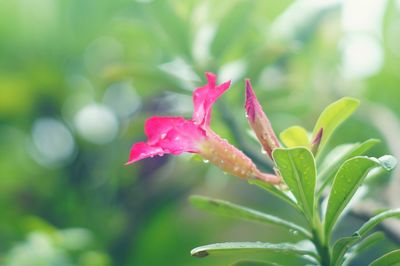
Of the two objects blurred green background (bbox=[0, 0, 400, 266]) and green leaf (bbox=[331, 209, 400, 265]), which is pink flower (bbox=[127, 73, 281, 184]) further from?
blurred green background (bbox=[0, 0, 400, 266])

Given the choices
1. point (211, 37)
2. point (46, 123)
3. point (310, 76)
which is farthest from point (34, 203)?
point (310, 76)

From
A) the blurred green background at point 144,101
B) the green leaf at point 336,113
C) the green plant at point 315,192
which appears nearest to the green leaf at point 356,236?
the green plant at point 315,192

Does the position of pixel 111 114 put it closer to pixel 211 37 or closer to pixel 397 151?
pixel 211 37

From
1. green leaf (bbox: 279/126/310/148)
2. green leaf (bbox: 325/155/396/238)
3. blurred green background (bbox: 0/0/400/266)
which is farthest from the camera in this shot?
blurred green background (bbox: 0/0/400/266)

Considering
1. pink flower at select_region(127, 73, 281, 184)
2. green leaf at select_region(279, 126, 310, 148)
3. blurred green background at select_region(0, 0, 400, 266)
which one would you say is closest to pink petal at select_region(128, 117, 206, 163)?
pink flower at select_region(127, 73, 281, 184)

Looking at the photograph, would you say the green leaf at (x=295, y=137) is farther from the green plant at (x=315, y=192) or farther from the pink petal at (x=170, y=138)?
the pink petal at (x=170, y=138)

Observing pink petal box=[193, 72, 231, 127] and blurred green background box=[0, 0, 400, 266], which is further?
blurred green background box=[0, 0, 400, 266]
